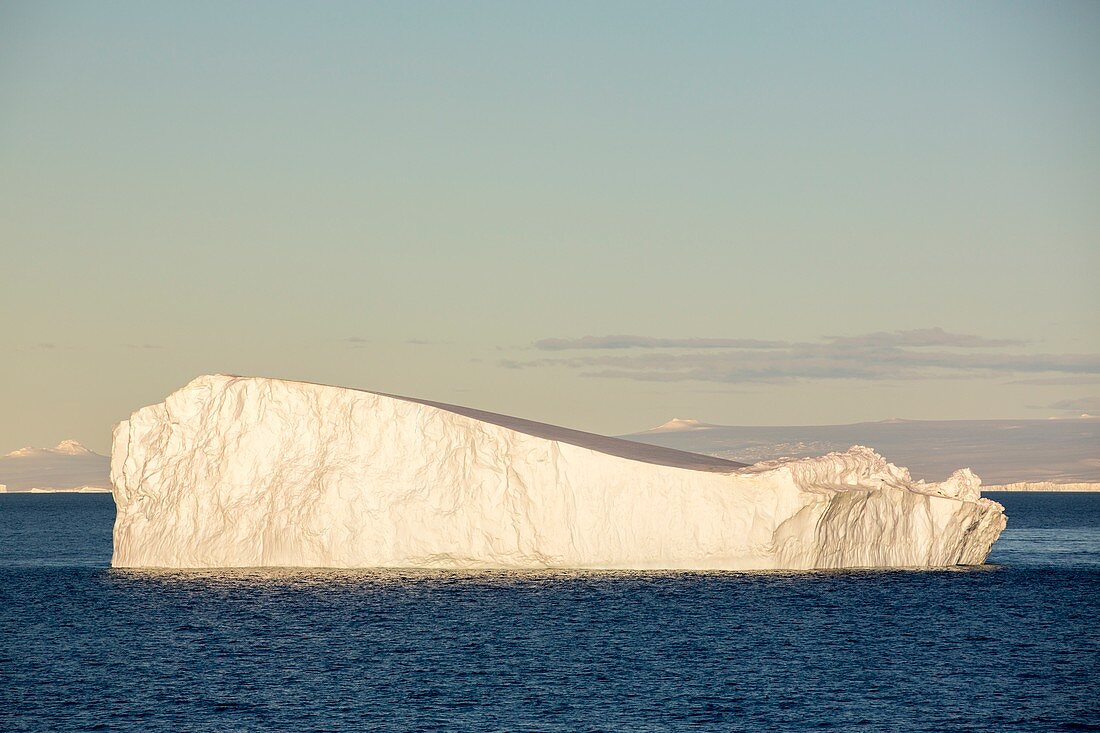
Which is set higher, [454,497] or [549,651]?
[454,497]

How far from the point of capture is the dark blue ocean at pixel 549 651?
29.1 meters

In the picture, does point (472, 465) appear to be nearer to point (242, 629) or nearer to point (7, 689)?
point (242, 629)

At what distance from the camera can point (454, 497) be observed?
5106 cm

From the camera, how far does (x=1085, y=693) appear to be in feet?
103

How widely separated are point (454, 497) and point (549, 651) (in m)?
15.1

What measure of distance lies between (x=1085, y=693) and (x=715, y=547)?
782 inches

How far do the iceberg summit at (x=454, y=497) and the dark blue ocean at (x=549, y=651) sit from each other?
121cm

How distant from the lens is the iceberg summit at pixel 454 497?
5028 cm

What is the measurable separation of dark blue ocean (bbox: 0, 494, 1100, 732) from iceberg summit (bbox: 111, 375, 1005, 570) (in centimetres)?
121

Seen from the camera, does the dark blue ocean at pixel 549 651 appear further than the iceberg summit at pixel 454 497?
No

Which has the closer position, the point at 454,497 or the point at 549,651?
the point at 549,651

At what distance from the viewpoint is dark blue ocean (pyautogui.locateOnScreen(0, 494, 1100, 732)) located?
29.1 meters

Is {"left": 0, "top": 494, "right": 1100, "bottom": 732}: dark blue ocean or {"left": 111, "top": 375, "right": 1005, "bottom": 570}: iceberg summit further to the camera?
{"left": 111, "top": 375, "right": 1005, "bottom": 570}: iceberg summit

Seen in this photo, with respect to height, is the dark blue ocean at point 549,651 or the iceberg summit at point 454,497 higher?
the iceberg summit at point 454,497
